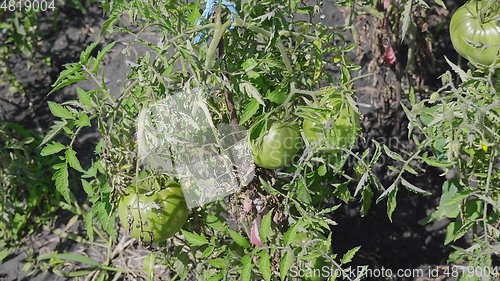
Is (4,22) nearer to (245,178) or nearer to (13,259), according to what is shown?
(13,259)

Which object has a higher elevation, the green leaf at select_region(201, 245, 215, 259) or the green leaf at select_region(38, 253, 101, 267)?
the green leaf at select_region(201, 245, 215, 259)

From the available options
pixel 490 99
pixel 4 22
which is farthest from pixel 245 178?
pixel 4 22

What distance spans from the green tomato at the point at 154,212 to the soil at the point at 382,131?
947 mm

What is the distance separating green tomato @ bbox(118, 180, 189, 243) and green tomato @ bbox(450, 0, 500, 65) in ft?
2.88

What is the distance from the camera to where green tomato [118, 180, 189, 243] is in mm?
1339

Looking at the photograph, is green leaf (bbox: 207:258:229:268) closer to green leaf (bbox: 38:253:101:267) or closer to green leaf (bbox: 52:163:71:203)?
green leaf (bbox: 52:163:71:203)

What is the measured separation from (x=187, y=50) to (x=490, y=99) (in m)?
0.75

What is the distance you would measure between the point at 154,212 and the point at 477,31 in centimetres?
100

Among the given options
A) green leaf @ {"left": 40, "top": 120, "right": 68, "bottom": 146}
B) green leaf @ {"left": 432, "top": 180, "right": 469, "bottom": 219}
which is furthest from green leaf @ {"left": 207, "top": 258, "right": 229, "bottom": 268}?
green leaf @ {"left": 432, "top": 180, "right": 469, "bottom": 219}

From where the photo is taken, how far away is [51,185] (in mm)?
2537

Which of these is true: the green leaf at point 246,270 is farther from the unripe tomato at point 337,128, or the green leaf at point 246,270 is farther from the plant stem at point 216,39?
the plant stem at point 216,39

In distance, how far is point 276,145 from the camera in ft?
4.30

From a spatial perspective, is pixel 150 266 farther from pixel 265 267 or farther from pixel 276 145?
pixel 276 145

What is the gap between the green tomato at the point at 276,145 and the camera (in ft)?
4.31
